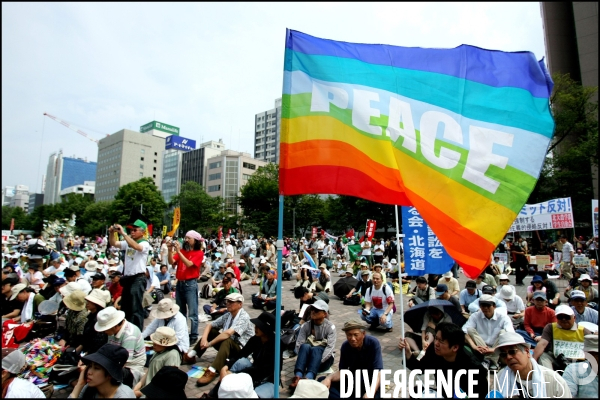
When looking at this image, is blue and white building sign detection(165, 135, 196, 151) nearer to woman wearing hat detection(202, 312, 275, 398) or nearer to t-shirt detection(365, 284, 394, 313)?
t-shirt detection(365, 284, 394, 313)

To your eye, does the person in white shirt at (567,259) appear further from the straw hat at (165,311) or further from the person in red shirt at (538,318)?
the straw hat at (165,311)

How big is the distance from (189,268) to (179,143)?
4020 inches

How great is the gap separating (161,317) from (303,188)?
10.4 feet

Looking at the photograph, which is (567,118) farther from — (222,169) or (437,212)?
(222,169)

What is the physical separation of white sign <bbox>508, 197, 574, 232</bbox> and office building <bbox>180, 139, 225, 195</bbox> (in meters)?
80.8

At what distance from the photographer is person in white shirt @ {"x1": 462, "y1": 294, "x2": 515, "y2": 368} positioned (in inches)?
218

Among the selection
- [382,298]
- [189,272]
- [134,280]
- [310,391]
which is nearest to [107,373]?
[310,391]

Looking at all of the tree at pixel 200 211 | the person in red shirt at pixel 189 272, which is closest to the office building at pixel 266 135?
the tree at pixel 200 211

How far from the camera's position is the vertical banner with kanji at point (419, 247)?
630 cm

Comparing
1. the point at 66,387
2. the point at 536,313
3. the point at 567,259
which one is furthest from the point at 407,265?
the point at 567,259

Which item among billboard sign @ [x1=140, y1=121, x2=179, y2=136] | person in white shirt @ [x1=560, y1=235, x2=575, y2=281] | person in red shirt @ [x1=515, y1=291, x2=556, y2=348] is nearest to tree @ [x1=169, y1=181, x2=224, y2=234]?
person in white shirt @ [x1=560, y1=235, x2=575, y2=281]

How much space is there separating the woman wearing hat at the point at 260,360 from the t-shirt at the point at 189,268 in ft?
6.02

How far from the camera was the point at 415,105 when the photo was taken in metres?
3.85

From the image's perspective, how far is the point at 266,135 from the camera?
10900 cm
